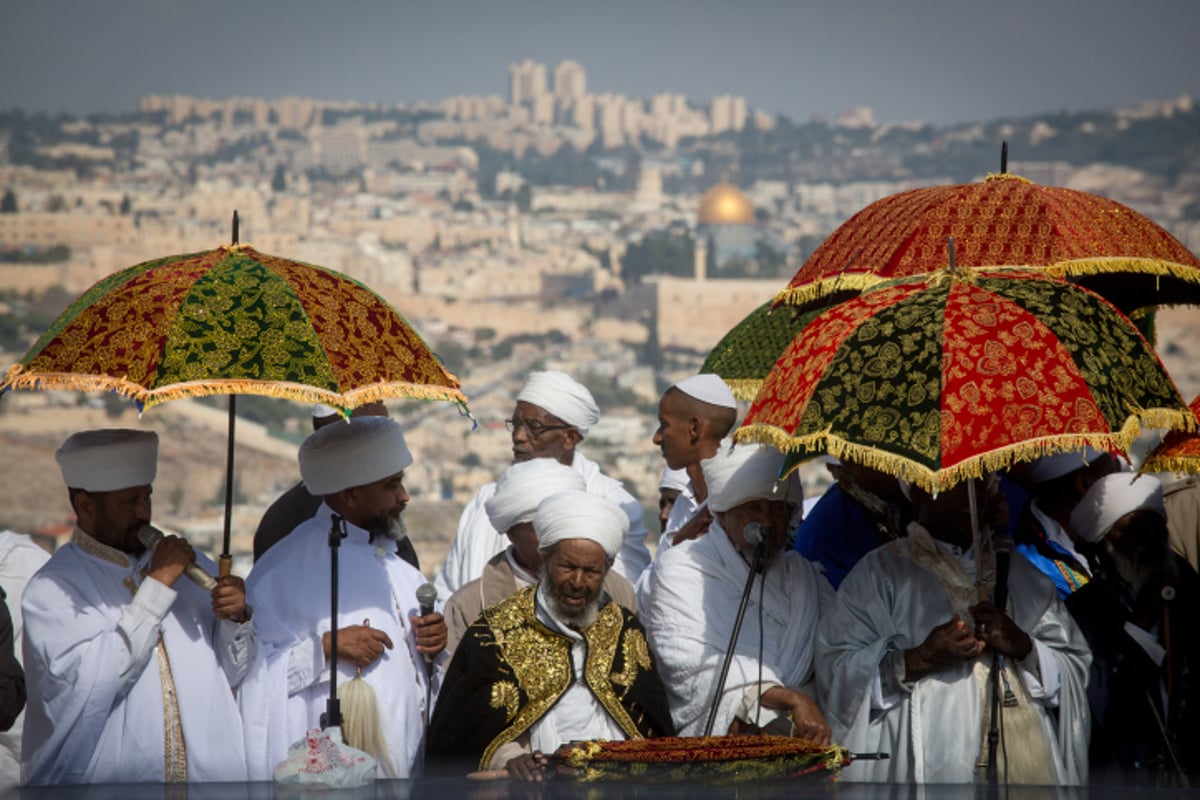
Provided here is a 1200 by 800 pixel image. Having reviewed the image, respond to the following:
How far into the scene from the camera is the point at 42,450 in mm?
49719

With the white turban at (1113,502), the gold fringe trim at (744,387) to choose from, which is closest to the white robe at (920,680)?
the white turban at (1113,502)

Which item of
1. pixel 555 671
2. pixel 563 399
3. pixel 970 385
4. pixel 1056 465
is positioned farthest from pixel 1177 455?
pixel 563 399

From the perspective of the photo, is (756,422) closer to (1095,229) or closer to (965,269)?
(965,269)

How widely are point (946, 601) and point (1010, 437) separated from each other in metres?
0.46

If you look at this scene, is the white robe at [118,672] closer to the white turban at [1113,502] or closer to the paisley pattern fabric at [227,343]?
the paisley pattern fabric at [227,343]

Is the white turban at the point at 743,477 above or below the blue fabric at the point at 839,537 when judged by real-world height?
above

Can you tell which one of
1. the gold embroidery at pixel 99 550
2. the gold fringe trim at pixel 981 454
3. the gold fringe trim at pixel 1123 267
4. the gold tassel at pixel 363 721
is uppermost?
the gold fringe trim at pixel 1123 267

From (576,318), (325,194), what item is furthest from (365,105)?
(576,318)

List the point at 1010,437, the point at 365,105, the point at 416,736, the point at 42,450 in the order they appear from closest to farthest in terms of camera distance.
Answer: the point at 1010,437
the point at 416,736
the point at 42,450
the point at 365,105

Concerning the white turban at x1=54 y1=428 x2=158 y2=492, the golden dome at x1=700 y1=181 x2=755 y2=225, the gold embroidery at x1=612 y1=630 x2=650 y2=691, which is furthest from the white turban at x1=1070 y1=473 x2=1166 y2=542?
the golden dome at x1=700 y1=181 x2=755 y2=225

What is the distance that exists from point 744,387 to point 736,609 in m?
1.32

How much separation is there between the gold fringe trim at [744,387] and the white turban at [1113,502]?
115cm

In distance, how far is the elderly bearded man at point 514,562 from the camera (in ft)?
10.9

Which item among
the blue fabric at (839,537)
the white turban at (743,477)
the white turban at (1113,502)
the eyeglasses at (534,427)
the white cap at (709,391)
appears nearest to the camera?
the white turban at (743,477)
